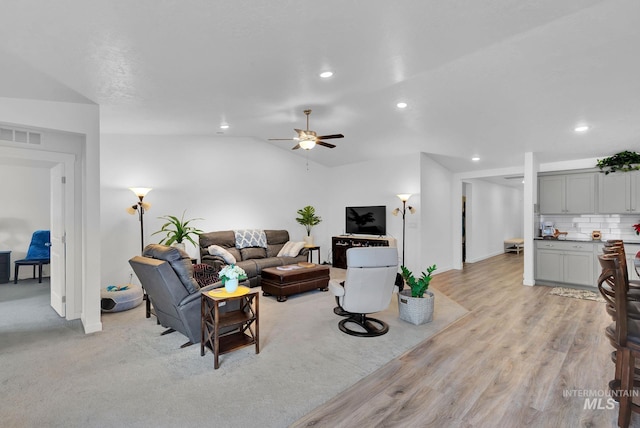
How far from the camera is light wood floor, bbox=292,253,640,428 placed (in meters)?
2.09

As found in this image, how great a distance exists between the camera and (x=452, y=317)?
13.3 ft

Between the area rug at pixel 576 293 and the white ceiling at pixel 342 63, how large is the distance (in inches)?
100

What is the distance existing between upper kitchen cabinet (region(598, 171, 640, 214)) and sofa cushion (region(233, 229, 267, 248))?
6.48m

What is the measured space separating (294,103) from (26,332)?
4252mm

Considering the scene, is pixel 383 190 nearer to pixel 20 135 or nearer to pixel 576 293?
pixel 576 293

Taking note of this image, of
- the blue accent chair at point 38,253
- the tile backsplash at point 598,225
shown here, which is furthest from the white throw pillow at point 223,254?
the tile backsplash at point 598,225

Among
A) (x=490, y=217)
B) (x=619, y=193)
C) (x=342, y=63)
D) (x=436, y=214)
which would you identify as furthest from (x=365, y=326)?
(x=490, y=217)

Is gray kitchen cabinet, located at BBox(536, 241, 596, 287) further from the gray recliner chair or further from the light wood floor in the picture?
the gray recliner chair

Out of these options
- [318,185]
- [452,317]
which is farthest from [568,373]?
[318,185]

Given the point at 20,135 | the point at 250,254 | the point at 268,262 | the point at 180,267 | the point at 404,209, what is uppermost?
the point at 20,135

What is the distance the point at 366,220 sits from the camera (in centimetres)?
737

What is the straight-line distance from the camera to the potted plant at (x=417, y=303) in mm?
3760

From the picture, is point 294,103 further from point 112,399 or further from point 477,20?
point 112,399

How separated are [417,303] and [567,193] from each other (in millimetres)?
4474
